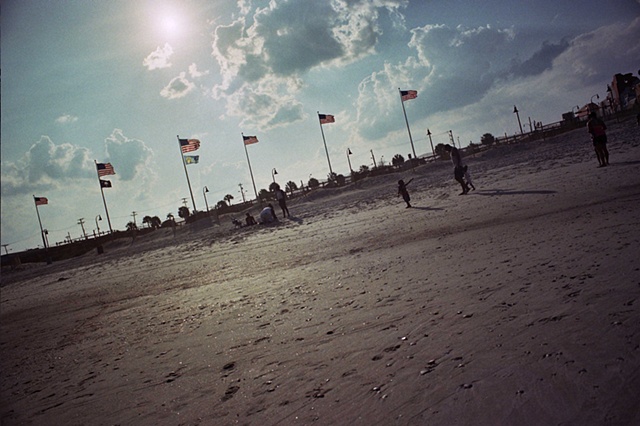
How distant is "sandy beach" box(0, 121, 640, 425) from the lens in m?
2.49

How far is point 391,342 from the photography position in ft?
11.7

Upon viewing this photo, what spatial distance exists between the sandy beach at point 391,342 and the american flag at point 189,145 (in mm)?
34627

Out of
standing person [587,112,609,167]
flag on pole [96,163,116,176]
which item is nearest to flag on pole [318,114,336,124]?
flag on pole [96,163,116,176]

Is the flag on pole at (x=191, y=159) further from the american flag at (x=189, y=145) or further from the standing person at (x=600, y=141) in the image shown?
the standing person at (x=600, y=141)

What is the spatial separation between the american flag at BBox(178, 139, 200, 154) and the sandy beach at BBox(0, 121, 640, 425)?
34627mm

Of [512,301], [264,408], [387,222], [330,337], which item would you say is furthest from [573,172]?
[264,408]

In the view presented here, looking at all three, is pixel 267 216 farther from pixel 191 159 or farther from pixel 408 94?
pixel 408 94

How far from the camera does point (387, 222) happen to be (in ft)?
42.7

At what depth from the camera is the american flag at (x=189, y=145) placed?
41.2 m

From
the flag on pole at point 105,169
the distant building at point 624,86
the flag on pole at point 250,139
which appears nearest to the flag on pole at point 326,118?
the flag on pole at point 250,139

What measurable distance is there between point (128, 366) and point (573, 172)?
14.7 meters

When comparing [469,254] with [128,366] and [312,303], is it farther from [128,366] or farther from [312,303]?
[128,366]

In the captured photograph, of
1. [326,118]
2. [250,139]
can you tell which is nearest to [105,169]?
[250,139]

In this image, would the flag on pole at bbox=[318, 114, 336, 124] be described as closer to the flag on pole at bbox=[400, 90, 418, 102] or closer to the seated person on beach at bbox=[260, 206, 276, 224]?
the flag on pole at bbox=[400, 90, 418, 102]
